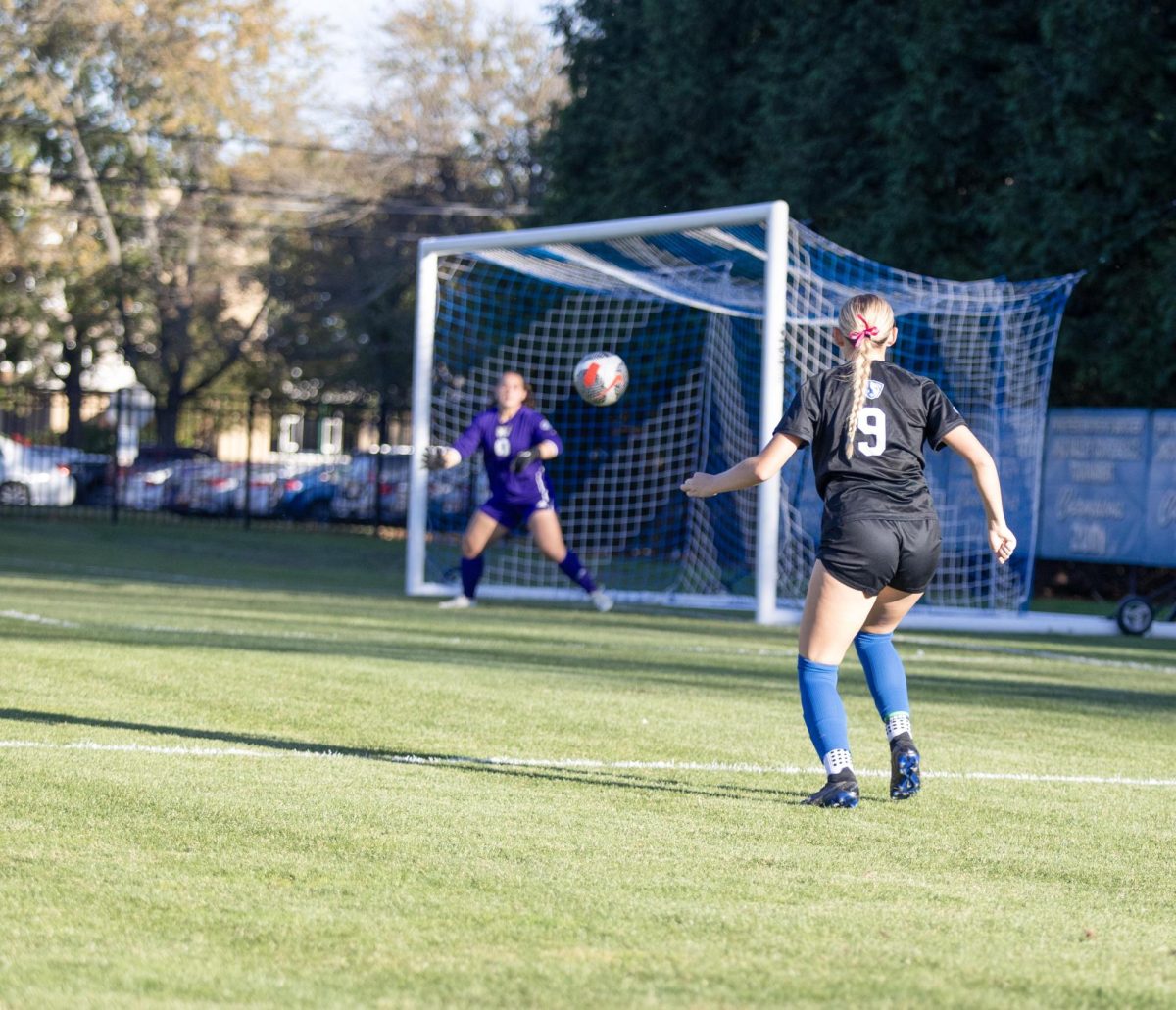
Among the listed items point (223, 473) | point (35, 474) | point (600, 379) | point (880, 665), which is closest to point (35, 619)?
point (600, 379)

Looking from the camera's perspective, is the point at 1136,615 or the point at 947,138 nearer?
the point at 1136,615

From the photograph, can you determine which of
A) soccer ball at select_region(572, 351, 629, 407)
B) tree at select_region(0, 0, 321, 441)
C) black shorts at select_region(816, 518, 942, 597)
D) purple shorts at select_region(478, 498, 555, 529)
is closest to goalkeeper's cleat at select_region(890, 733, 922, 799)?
black shorts at select_region(816, 518, 942, 597)

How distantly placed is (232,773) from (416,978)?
2.81 meters

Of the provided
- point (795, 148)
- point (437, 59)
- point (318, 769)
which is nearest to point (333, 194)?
point (437, 59)

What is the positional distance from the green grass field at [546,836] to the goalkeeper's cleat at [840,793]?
0.07 m

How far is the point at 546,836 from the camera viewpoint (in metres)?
5.41

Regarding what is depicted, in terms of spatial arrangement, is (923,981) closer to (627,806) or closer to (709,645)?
(627,806)

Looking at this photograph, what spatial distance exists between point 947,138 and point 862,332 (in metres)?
16.1

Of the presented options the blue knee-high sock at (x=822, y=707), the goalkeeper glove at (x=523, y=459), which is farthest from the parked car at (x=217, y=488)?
the blue knee-high sock at (x=822, y=707)

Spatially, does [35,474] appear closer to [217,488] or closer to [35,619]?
[217,488]

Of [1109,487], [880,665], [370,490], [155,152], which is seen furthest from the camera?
[155,152]

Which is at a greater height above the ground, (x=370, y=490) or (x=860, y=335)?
(x=860, y=335)

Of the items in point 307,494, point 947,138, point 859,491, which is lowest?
point 307,494

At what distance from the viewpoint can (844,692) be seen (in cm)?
1028
